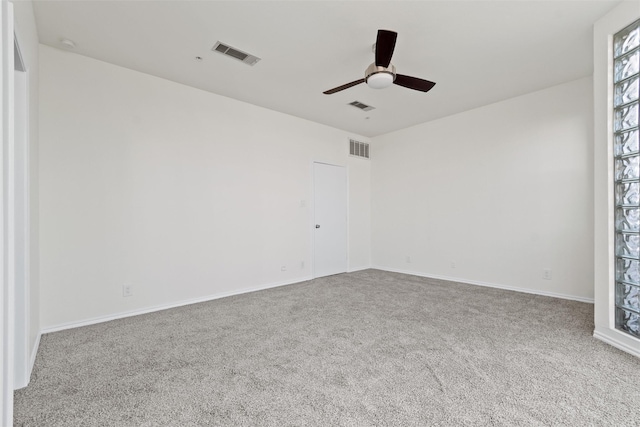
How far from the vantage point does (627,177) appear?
2.37 meters

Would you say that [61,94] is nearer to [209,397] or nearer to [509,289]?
[209,397]

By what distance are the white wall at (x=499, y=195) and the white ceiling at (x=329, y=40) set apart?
0.53m

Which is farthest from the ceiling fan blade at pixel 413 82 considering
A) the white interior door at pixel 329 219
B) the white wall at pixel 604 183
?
the white interior door at pixel 329 219

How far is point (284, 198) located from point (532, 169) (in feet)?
11.6

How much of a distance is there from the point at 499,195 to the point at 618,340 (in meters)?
2.38

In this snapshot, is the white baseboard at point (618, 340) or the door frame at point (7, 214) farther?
the white baseboard at point (618, 340)

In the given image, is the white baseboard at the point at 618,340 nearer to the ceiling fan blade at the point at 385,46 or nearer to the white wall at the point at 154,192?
the ceiling fan blade at the point at 385,46

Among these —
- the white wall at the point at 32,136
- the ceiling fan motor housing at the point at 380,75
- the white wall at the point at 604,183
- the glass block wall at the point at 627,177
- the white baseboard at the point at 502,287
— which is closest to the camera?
the white wall at the point at 32,136

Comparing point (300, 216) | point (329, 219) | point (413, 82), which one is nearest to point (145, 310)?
point (300, 216)

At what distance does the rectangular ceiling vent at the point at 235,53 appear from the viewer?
2.89 meters

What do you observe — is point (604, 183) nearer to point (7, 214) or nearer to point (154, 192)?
point (7, 214)

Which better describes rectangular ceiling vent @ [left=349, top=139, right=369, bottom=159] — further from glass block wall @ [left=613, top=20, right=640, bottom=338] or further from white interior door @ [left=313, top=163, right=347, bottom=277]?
glass block wall @ [left=613, top=20, right=640, bottom=338]

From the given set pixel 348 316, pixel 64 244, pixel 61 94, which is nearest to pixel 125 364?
pixel 64 244

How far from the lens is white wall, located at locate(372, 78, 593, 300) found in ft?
12.1
